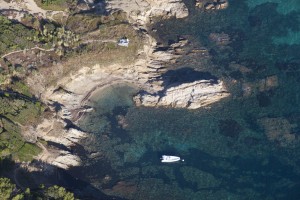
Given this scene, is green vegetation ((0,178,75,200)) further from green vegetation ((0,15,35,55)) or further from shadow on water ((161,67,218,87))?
shadow on water ((161,67,218,87))

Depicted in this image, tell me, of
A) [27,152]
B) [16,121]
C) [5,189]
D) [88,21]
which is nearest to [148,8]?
[88,21]

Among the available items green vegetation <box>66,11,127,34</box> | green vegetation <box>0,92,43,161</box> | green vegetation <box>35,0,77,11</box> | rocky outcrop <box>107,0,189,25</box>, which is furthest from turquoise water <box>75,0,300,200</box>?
green vegetation <box>35,0,77,11</box>

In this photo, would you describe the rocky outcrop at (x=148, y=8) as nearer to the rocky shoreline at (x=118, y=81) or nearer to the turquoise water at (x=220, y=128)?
the rocky shoreline at (x=118, y=81)

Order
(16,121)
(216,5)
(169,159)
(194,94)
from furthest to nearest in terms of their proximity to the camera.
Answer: (216,5) → (194,94) → (169,159) → (16,121)

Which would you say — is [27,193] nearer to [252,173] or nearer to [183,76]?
[252,173]

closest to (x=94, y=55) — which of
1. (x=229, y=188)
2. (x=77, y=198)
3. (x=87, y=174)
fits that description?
(x=87, y=174)
